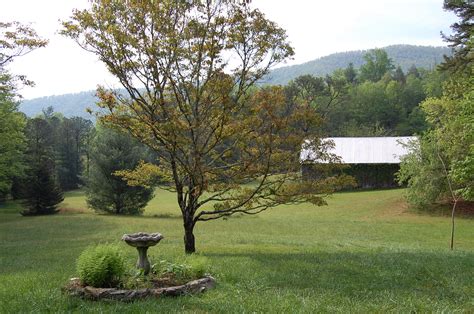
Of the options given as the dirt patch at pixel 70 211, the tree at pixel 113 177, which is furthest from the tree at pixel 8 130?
the tree at pixel 113 177

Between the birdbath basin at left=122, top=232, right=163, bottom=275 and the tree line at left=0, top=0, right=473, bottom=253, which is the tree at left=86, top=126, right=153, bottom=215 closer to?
the tree line at left=0, top=0, right=473, bottom=253

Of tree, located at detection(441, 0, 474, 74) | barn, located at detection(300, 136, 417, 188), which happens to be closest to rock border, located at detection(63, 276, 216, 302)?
tree, located at detection(441, 0, 474, 74)

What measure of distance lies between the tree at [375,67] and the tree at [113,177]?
311 ft

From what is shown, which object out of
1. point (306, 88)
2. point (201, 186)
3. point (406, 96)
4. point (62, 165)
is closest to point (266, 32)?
point (201, 186)

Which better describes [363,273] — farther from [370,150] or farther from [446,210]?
[370,150]

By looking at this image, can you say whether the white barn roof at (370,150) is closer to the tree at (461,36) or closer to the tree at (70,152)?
the tree at (461,36)

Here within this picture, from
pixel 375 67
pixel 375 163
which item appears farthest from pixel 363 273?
pixel 375 67

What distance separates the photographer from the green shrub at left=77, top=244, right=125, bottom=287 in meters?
7.39

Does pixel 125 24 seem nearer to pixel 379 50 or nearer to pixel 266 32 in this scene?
pixel 266 32

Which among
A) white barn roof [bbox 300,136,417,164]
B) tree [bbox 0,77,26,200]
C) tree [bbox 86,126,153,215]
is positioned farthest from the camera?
white barn roof [bbox 300,136,417,164]

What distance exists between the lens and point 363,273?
9797 millimetres

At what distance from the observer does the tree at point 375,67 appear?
12394cm

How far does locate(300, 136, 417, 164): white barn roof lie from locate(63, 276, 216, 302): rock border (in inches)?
1787

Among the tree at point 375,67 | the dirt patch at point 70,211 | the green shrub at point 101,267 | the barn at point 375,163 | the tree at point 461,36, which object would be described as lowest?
the dirt patch at point 70,211
